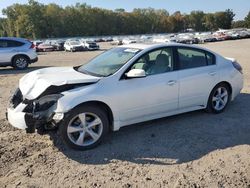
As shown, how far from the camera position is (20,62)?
16781 millimetres

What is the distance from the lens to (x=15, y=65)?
1656 cm

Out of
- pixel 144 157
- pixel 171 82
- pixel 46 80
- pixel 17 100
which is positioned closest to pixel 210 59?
pixel 171 82

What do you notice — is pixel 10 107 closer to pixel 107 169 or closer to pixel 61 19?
pixel 107 169

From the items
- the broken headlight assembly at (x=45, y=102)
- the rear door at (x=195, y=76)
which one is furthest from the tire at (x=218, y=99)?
the broken headlight assembly at (x=45, y=102)

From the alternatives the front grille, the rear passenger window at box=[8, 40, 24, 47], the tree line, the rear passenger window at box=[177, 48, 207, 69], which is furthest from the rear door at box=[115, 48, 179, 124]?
the tree line

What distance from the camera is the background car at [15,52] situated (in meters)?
16.3

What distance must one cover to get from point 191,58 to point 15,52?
12.1 meters

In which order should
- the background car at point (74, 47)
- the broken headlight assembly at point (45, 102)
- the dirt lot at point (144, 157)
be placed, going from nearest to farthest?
the dirt lot at point (144, 157)
the broken headlight assembly at point (45, 102)
the background car at point (74, 47)

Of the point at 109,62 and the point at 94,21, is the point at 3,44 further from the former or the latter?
the point at 94,21

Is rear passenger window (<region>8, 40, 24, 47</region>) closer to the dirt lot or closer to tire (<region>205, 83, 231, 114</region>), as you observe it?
the dirt lot

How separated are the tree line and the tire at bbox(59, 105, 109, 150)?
372ft

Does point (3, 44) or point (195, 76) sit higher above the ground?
point (3, 44)

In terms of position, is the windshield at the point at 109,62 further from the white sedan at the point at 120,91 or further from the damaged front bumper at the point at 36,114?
the damaged front bumper at the point at 36,114

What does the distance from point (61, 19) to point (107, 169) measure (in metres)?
132
